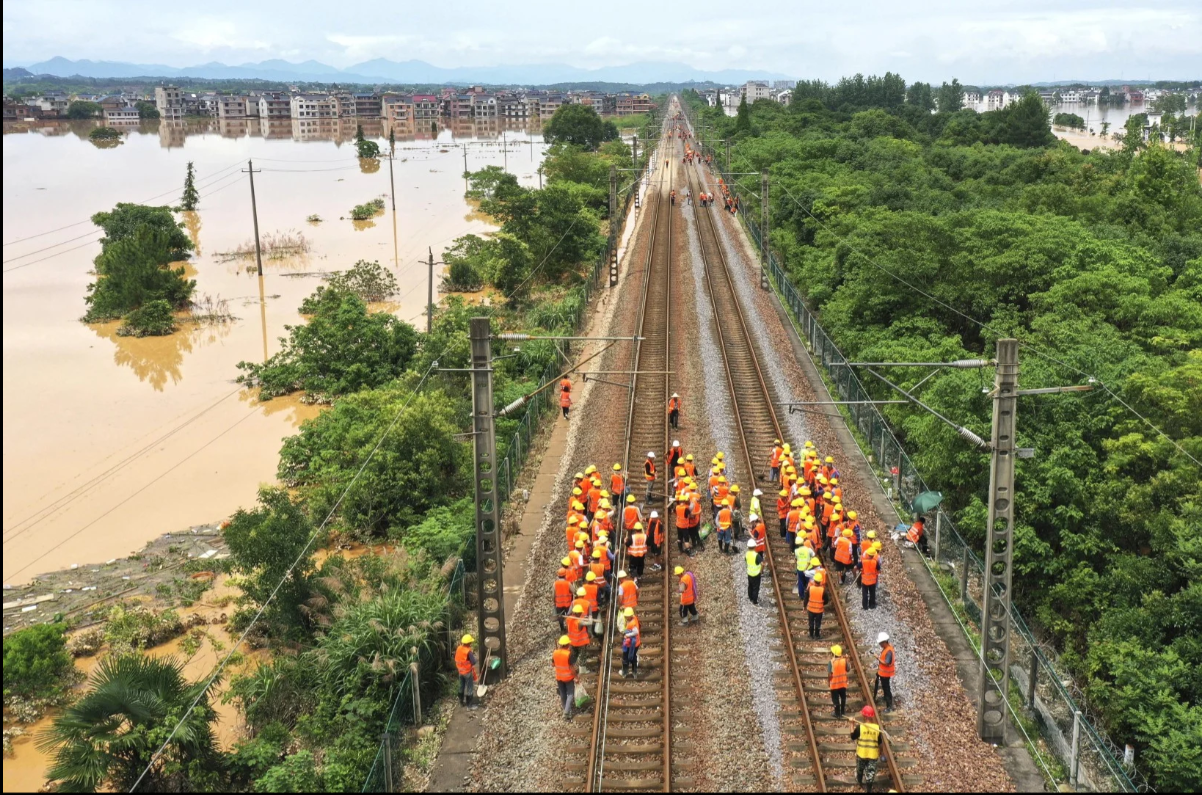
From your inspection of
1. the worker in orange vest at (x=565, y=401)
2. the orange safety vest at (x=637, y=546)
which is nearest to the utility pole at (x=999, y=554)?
the orange safety vest at (x=637, y=546)

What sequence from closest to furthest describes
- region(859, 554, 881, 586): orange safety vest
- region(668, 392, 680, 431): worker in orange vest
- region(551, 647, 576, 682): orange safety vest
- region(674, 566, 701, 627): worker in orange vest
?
region(551, 647, 576, 682): orange safety vest < region(674, 566, 701, 627): worker in orange vest < region(859, 554, 881, 586): orange safety vest < region(668, 392, 680, 431): worker in orange vest

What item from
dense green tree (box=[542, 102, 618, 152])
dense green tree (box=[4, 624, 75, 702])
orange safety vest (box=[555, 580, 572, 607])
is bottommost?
dense green tree (box=[4, 624, 75, 702])

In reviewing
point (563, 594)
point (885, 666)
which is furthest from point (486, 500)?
Result: point (885, 666)

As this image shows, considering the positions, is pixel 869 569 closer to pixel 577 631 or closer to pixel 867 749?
pixel 867 749

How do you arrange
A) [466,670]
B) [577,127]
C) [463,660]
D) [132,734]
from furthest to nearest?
[577,127], [466,670], [463,660], [132,734]

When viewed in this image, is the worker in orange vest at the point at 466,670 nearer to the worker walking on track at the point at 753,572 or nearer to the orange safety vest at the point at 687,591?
the orange safety vest at the point at 687,591

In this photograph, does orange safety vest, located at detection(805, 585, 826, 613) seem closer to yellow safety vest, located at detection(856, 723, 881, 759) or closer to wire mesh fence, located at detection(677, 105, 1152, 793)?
wire mesh fence, located at detection(677, 105, 1152, 793)

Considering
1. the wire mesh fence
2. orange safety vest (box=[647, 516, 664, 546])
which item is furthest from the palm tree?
the wire mesh fence
